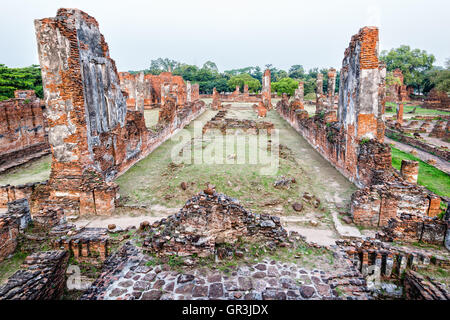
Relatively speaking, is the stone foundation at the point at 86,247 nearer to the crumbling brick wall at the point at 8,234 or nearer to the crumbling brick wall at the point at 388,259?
the crumbling brick wall at the point at 8,234

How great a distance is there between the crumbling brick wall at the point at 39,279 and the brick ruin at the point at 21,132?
1051cm

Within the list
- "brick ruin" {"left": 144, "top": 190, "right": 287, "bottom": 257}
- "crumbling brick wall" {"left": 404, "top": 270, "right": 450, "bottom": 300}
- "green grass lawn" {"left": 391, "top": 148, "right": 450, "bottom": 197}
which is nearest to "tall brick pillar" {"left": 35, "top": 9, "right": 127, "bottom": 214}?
"brick ruin" {"left": 144, "top": 190, "right": 287, "bottom": 257}

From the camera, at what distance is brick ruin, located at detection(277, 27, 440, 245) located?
7.69 m

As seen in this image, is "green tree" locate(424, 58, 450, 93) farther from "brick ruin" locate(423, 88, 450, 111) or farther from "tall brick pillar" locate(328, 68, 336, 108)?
"tall brick pillar" locate(328, 68, 336, 108)

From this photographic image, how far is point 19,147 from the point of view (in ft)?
53.2

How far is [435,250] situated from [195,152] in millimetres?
10072

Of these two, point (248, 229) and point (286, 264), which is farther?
point (248, 229)

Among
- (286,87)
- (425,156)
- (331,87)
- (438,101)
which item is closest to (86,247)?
(425,156)

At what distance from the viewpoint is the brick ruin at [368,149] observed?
7688 mm

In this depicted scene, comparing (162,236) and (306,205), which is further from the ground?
(162,236)

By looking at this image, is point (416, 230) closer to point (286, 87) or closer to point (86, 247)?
Result: point (86, 247)

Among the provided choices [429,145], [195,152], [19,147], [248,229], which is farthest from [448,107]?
[19,147]

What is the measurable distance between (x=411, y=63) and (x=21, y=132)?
6268 cm
